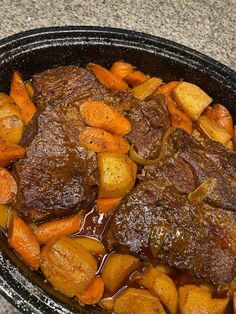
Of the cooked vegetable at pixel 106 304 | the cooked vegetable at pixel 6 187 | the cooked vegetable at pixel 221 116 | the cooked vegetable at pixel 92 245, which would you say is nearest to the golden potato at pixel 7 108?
the cooked vegetable at pixel 6 187

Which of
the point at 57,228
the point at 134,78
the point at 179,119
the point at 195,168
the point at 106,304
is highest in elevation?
the point at 134,78

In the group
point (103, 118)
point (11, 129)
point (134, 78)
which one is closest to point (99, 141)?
point (103, 118)

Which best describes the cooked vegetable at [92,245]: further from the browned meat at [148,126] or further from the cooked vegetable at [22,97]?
the cooked vegetable at [22,97]

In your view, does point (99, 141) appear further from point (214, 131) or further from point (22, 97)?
point (214, 131)

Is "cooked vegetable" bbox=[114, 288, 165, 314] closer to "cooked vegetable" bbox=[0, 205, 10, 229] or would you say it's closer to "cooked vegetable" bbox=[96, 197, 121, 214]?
"cooked vegetable" bbox=[96, 197, 121, 214]

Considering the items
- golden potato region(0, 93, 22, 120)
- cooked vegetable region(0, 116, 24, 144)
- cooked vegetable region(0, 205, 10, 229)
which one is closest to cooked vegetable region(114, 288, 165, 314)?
cooked vegetable region(0, 205, 10, 229)
